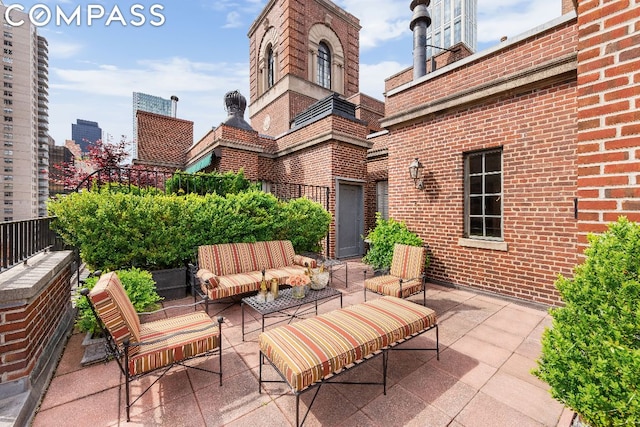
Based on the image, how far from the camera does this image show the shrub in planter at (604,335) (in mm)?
1407

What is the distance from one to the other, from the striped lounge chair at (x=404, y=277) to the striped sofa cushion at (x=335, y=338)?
1.00 metres

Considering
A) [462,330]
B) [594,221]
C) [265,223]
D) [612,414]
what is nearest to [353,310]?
[462,330]

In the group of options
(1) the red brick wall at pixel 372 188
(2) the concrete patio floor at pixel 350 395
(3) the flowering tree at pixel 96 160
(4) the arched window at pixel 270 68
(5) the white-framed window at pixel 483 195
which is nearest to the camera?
(2) the concrete patio floor at pixel 350 395

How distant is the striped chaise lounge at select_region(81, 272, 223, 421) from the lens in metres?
2.34

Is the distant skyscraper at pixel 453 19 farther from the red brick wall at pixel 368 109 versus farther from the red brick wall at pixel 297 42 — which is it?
the red brick wall at pixel 368 109

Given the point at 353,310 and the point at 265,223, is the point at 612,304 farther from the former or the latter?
the point at 265,223

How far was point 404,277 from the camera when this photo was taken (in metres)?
5.02

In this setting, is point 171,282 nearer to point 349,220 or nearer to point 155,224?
point 155,224

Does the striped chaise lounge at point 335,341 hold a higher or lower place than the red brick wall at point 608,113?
lower

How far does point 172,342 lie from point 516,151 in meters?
6.07

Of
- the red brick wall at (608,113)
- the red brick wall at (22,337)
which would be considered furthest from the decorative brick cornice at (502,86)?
the red brick wall at (22,337)

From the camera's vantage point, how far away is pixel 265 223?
6.07 meters

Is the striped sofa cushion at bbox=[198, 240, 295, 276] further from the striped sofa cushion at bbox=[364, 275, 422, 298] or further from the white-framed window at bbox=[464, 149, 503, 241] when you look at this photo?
the white-framed window at bbox=[464, 149, 503, 241]

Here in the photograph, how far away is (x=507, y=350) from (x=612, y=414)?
209cm
